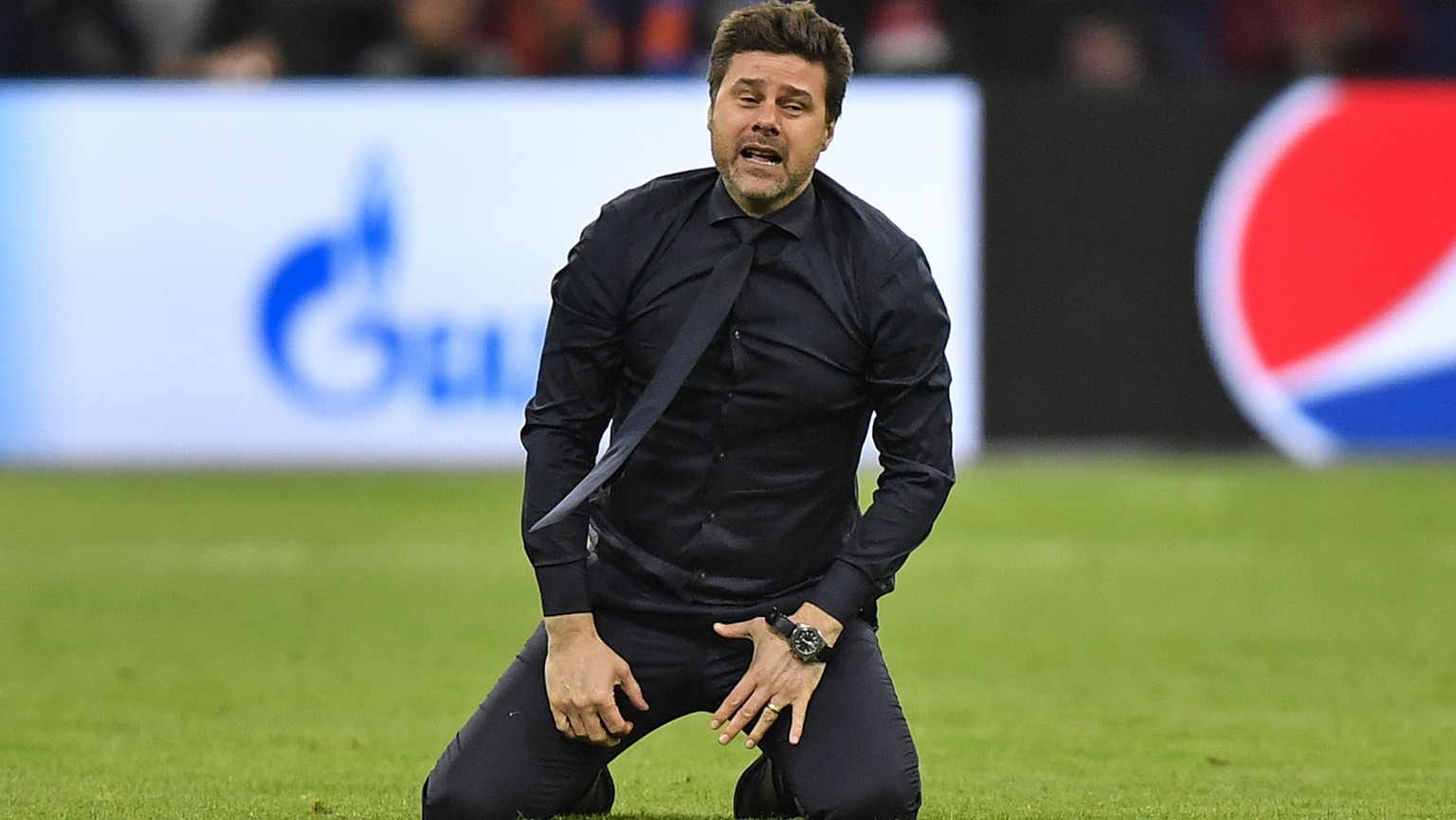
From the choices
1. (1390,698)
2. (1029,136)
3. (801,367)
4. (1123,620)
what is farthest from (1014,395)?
(801,367)

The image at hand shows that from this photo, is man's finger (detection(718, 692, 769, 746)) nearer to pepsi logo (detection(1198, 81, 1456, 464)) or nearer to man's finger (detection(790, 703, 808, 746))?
man's finger (detection(790, 703, 808, 746))

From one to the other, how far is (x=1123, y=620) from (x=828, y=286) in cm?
340

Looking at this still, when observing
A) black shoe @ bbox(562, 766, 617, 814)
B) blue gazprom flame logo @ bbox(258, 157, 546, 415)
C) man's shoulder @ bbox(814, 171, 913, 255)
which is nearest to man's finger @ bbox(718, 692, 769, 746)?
black shoe @ bbox(562, 766, 617, 814)

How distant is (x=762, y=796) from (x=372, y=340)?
6.52 metres

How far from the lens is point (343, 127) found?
11211mm

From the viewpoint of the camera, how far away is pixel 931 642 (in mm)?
7246

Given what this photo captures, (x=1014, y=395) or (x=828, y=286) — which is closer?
(x=828, y=286)

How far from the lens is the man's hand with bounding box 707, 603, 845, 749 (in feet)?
14.4

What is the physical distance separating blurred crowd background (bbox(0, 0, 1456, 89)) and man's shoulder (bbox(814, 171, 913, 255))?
7.02 metres

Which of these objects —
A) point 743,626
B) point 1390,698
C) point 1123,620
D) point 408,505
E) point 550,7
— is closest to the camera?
point 743,626

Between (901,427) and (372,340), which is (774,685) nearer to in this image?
(901,427)

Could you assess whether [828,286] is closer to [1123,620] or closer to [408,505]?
[1123,620]

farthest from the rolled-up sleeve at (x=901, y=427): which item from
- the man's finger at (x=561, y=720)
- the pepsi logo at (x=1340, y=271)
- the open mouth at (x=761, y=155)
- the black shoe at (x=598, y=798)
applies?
the pepsi logo at (x=1340, y=271)

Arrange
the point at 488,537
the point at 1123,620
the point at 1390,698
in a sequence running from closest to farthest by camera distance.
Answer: the point at 1390,698 → the point at 1123,620 → the point at 488,537
